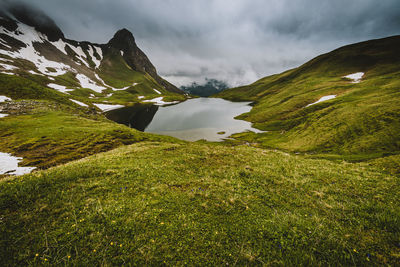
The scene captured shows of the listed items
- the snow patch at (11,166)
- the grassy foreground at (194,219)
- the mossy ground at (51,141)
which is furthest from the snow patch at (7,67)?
the grassy foreground at (194,219)

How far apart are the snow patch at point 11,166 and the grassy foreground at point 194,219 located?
1532cm

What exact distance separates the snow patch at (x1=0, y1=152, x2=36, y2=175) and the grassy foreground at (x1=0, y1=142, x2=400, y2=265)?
50.3ft

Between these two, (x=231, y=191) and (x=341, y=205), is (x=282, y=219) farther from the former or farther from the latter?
(x=341, y=205)

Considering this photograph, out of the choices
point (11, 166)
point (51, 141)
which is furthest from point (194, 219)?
point (51, 141)

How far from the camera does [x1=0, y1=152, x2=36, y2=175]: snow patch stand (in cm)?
1779

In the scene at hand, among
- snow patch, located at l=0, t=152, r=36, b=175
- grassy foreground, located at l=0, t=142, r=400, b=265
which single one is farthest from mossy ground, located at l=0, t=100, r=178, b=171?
grassy foreground, located at l=0, t=142, r=400, b=265

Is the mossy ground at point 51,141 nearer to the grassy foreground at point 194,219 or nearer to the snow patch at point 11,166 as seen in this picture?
the snow patch at point 11,166

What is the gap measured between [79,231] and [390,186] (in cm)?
1861

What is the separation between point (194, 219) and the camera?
21.9 ft

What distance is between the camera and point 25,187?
7.39 meters

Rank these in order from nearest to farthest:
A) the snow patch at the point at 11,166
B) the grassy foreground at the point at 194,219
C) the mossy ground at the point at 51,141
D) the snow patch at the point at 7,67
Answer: the grassy foreground at the point at 194,219 < the snow patch at the point at 11,166 < the mossy ground at the point at 51,141 < the snow patch at the point at 7,67

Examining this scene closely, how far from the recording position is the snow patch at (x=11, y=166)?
17792 mm

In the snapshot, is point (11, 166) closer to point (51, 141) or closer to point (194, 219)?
point (51, 141)

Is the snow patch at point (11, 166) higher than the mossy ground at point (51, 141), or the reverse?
the mossy ground at point (51, 141)
